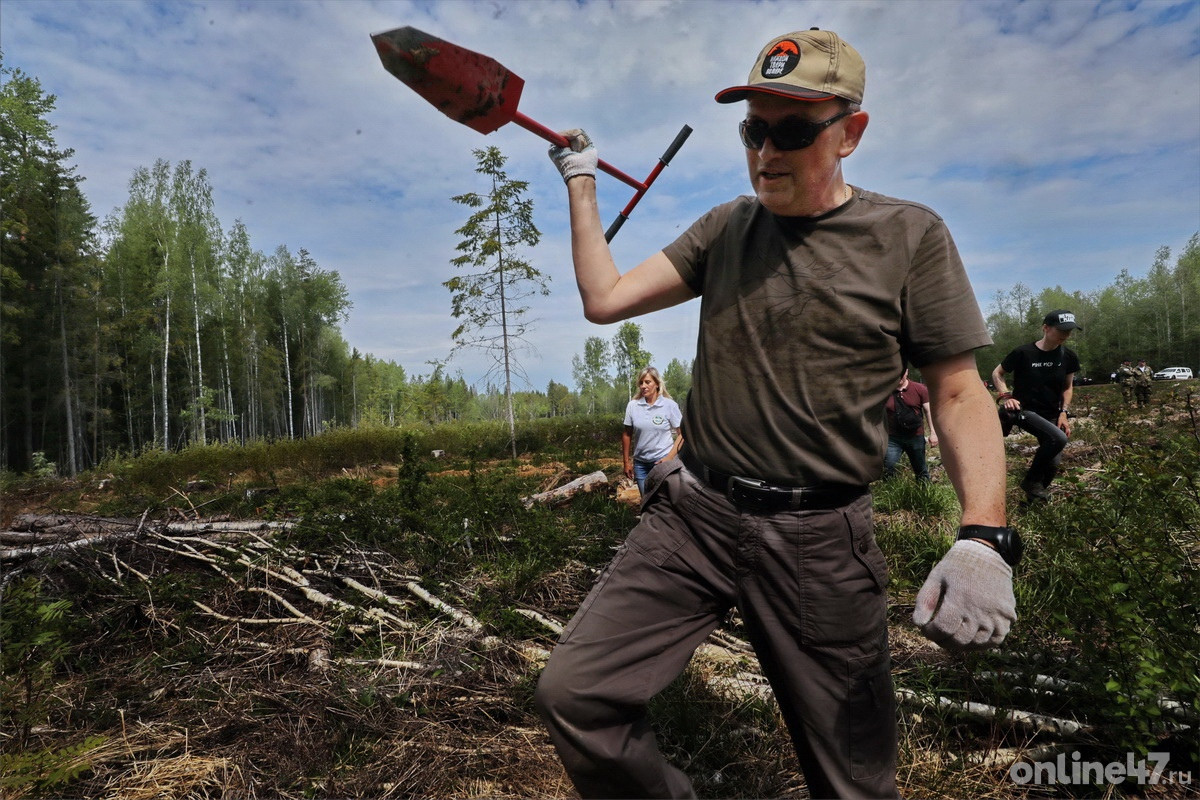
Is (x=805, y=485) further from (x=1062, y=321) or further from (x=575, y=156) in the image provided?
(x=1062, y=321)

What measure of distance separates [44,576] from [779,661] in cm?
490

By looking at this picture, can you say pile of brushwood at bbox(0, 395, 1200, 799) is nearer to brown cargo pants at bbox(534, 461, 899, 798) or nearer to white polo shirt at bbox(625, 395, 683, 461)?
brown cargo pants at bbox(534, 461, 899, 798)

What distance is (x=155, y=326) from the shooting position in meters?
31.2

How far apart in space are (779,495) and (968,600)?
0.49 meters

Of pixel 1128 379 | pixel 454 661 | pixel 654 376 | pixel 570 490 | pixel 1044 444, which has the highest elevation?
pixel 654 376

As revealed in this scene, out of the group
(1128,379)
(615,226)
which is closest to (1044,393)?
(615,226)

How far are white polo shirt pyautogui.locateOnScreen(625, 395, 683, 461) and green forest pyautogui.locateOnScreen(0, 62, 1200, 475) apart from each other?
36.1 feet

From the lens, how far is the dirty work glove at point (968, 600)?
1.39m

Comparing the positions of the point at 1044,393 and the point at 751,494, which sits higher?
the point at 1044,393

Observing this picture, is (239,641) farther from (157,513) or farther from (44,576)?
(157,513)

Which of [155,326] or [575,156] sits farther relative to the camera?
[155,326]

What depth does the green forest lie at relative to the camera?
23.9 meters

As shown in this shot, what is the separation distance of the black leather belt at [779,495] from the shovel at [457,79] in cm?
132

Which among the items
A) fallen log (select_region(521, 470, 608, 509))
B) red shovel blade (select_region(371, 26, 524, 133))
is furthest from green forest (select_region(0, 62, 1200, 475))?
red shovel blade (select_region(371, 26, 524, 133))
